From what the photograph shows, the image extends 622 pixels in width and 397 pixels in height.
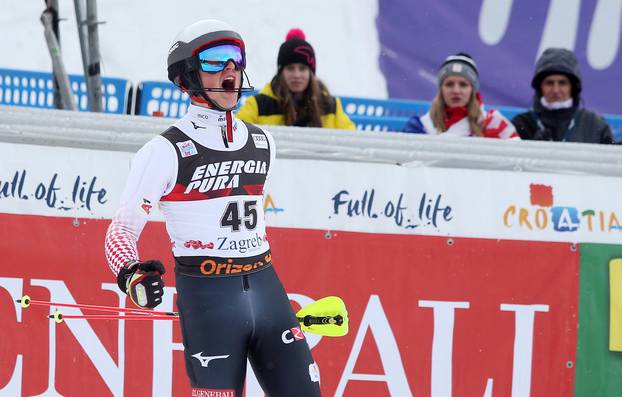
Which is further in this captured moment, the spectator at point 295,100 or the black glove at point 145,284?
the spectator at point 295,100

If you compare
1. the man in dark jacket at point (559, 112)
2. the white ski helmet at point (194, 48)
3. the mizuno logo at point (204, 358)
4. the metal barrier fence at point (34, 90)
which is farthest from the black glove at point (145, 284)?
the metal barrier fence at point (34, 90)

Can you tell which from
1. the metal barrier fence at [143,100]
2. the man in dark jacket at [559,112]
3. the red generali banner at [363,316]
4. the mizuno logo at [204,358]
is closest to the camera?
the mizuno logo at [204,358]

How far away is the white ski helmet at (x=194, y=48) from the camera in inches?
186

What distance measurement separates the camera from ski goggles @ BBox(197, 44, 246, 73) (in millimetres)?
4727

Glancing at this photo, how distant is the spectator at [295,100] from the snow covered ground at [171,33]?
2.59 meters

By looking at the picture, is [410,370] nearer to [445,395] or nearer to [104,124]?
[445,395]

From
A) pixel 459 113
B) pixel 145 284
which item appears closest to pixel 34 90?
pixel 459 113

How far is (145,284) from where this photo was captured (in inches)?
172

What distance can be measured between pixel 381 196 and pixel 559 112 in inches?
69.3

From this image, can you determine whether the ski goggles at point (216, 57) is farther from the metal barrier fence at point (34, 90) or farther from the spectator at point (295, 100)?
the metal barrier fence at point (34, 90)

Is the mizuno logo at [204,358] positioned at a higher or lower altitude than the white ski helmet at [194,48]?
lower

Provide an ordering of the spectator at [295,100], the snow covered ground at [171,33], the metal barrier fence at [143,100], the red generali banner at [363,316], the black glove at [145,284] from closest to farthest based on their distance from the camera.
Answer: the black glove at [145,284], the red generali banner at [363,316], the spectator at [295,100], the metal barrier fence at [143,100], the snow covered ground at [171,33]

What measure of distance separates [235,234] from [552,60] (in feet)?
10.7

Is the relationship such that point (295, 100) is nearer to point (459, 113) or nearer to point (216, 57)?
point (459, 113)
